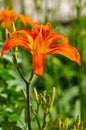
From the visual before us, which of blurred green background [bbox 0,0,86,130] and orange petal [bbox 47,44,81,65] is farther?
blurred green background [bbox 0,0,86,130]

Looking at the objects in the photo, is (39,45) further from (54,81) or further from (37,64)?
(54,81)

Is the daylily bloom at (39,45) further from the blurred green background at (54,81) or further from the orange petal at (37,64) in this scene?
the blurred green background at (54,81)

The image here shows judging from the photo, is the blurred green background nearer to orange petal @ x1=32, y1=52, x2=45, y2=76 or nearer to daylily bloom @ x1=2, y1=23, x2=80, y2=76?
daylily bloom @ x1=2, y1=23, x2=80, y2=76

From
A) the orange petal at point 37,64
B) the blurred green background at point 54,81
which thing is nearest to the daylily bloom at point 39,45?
the orange petal at point 37,64

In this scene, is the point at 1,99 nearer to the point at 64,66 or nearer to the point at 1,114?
the point at 1,114

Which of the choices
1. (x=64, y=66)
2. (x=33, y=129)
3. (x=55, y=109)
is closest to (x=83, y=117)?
(x=55, y=109)

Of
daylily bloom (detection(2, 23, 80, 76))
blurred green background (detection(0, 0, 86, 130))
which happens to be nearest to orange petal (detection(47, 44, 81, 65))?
daylily bloom (detection(2, 23, 80, 76))

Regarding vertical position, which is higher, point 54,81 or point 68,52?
point 68,52

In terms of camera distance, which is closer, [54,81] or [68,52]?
[68,52]

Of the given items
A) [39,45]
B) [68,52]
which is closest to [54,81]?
[39,45]
